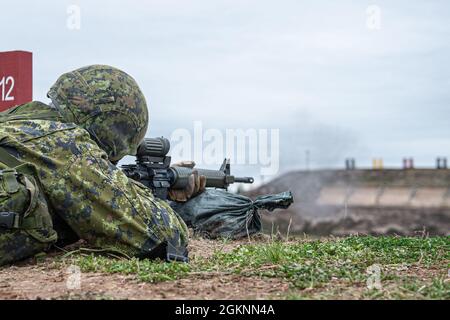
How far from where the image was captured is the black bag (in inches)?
314

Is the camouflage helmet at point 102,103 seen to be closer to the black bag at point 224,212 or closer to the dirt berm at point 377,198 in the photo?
the black bag at point 224,212

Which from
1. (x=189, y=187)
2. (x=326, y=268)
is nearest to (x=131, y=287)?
(x=326, y=268)

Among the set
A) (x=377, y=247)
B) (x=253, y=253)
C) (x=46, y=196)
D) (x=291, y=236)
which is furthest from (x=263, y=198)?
(x=46, y=196)

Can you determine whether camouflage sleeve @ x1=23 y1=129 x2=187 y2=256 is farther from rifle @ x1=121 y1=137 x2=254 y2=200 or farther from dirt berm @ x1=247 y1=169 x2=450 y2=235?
dirt berm @ x1=247 y1=169 x2=450 y2=235

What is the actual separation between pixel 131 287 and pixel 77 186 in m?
1.15

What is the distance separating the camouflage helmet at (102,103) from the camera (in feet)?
18.4

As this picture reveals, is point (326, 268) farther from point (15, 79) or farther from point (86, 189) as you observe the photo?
point (15, 79)

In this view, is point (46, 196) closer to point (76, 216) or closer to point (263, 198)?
point (76, 216)

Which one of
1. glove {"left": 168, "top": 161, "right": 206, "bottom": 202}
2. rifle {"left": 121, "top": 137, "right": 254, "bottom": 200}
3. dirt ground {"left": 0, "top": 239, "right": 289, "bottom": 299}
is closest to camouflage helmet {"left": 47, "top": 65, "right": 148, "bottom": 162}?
dirt ground {"left": 0, "top": 239, "right": 289, "bottom": 299}

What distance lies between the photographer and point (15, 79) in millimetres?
9383

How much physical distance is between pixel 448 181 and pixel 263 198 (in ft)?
44.3

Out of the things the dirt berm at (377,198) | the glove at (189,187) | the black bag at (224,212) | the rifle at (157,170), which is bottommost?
the dirt berm at (377,198)

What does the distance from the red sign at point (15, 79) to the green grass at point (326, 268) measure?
4430 millimetres

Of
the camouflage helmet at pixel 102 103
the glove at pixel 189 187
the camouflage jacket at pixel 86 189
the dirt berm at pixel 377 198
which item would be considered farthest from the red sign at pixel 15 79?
the dirt berm at pixel 377 198
